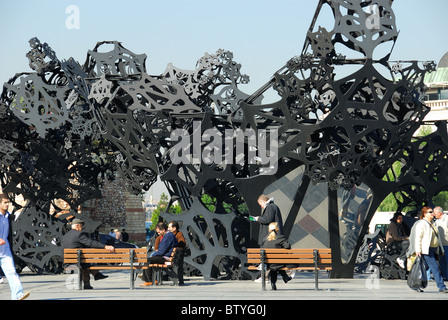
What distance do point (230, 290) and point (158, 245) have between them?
3.63 meters

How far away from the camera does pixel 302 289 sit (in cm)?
1862

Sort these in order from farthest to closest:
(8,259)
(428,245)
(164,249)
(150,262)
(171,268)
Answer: (171,268) < (164,249) < (150,262) < (428,245) < (8,259)

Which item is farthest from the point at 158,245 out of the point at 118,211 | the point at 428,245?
the point at 118,211

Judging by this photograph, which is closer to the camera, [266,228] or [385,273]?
[266,228]

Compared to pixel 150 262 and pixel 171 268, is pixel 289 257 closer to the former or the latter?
pixel 150 262

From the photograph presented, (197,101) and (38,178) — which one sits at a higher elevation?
(197,101)

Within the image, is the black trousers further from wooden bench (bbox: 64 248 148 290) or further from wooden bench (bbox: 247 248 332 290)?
wooden bench (bbox: 247 248 332 290)

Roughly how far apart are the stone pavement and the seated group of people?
12.6 inches

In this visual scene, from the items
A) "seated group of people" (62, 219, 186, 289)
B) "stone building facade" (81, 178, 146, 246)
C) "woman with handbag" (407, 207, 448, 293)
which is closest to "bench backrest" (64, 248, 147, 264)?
"seated group of people" (62, 219, 186, 289)

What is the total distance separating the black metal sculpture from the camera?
2086cm

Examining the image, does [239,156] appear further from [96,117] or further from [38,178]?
[38,178]

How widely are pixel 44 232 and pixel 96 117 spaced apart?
3.90m

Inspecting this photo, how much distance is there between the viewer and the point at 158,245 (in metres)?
21.4
